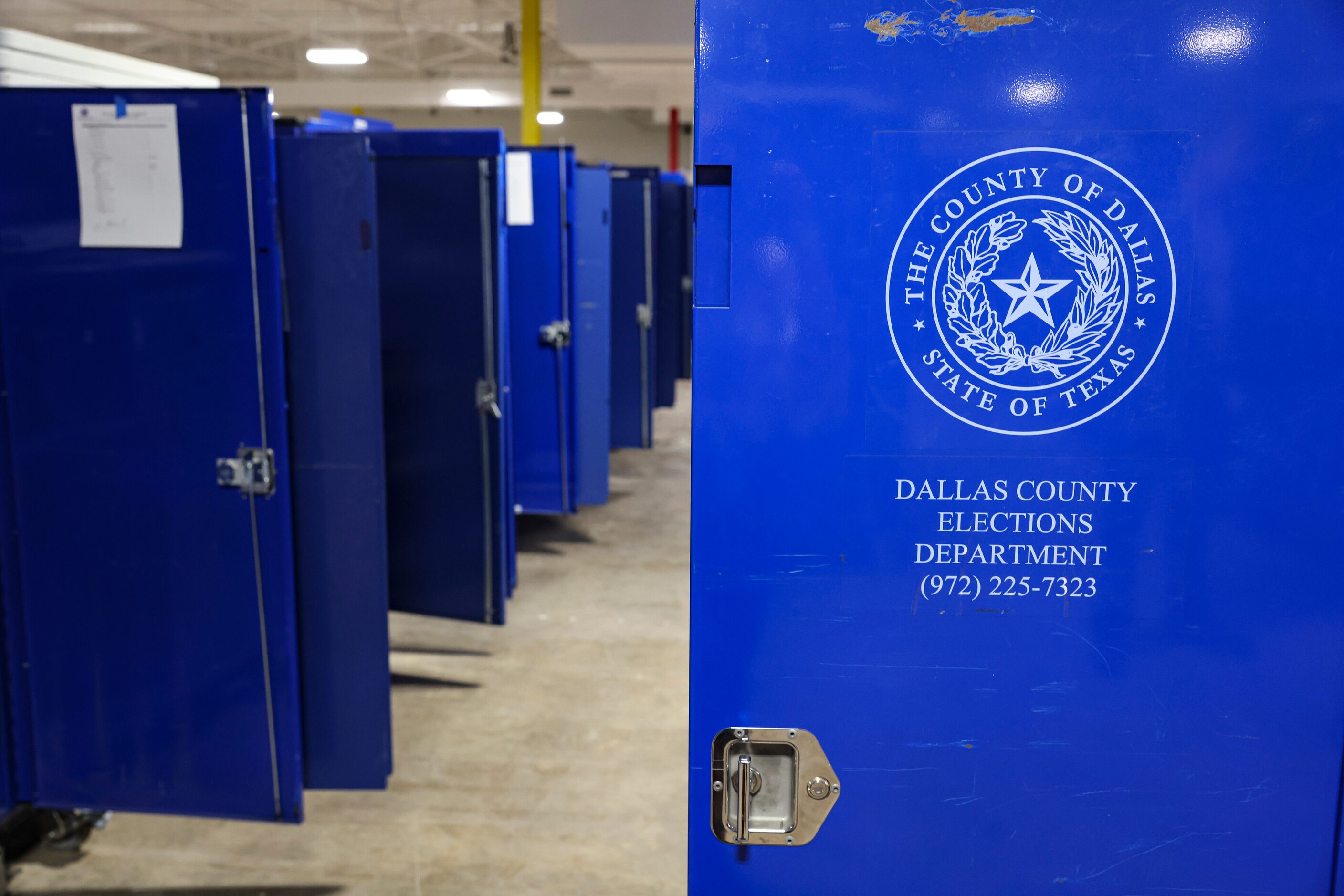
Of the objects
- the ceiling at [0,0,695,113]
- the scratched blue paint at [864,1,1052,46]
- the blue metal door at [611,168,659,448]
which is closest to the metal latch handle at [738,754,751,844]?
the scratched blue paint at [864,1,1052,46]

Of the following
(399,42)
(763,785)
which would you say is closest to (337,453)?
(763,785)

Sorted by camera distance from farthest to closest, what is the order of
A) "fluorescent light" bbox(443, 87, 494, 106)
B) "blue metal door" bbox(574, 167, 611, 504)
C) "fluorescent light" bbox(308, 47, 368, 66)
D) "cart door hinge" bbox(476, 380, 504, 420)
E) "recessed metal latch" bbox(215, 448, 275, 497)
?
"fluorescent light" bbox(443, 87, 494, 106) → "fluorescent light" bbox(308, 47, 368, 66) → "blue metal door" bbox(574, 167, 611, 504) → "cart door hinge" bbox(476, 380, 504, 420) → "recessed metal latch" bbox(215, 448, 275, 497)

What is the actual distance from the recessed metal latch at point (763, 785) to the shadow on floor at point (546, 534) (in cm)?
457

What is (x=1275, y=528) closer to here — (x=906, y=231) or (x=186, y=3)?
(x=906, y=231)

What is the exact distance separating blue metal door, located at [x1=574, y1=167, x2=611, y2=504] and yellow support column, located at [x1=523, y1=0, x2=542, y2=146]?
3.23 m

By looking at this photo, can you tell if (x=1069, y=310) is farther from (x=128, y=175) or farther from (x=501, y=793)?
(x=501, y=793)

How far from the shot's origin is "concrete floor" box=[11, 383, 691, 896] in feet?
8.69

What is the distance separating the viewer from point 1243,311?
938 millimetres

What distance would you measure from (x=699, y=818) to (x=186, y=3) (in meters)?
12.1

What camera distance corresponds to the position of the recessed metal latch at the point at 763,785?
100cm

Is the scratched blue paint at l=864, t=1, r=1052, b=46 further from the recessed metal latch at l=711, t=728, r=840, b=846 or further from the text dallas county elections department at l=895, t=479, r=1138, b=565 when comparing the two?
the recessed metal latch at l=711, t=728, r=840, b=846

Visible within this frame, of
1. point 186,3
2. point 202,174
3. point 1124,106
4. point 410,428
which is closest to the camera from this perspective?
point 1124,106

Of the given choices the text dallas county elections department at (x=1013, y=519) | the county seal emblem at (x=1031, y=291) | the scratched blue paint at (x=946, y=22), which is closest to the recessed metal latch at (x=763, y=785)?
the text dallas county elections department at (x=1013, y=519)

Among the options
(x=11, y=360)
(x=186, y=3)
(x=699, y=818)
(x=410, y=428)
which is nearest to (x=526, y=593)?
(x=410, y=428)
